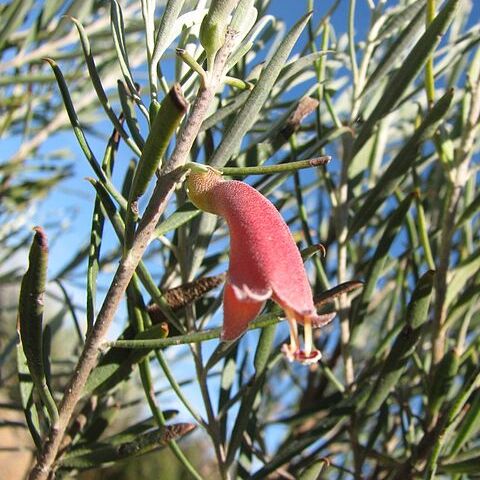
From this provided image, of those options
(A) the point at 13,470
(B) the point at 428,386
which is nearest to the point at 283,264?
(B) the point at 428,386

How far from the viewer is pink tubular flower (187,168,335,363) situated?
1.16 ft

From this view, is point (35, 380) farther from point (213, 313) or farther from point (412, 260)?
point (412, 260)

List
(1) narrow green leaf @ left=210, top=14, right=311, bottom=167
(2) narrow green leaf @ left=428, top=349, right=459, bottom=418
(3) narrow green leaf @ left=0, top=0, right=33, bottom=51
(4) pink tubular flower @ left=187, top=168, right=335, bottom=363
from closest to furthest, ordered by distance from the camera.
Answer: (4) pink tubular flower @ left=187, top=168, right=335, bottom=363 → (1) narrow green leaf @ left=210, top=14, right=311, bottom=167 → (2) narrow green leaf @ left=428, top=349, right=459, bottom=418 → (3) narrow green leaf @ left=0, top=0, right=33, bottom=51

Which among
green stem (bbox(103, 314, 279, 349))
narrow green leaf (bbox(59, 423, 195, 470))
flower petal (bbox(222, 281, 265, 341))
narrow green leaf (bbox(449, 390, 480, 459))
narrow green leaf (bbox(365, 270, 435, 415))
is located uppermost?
flower petal (bbox(222, 281, 265, 341))

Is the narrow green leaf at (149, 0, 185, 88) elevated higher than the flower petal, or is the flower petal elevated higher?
the narrow green leaf at (149, 0, 185, 88)

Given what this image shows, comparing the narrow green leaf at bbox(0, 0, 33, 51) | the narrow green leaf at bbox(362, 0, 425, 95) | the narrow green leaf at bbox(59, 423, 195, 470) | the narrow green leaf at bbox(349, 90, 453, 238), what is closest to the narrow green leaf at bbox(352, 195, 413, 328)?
the narrow green leaf at bbox(349, 90, 453, 238)

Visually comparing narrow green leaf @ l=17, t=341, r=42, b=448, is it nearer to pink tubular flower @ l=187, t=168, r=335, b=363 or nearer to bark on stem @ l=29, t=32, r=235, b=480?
bark on stem @ l=29, t=32, r=235, b=480

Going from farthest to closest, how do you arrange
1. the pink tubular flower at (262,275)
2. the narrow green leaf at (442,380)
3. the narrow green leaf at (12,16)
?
the narrow green leaf at (12,16), the narrow green leaf at (442,380), the pink tubular flower at (262,275)

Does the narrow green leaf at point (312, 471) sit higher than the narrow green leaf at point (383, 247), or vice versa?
the narrow green leaf at point (383, 247)

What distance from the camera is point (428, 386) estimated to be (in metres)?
0.64

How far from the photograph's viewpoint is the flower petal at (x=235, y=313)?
36 centimetres

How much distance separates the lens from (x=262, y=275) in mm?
355

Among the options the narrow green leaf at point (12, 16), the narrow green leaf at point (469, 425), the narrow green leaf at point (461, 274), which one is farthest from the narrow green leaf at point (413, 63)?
the narrow green leaf at point (12, 16)

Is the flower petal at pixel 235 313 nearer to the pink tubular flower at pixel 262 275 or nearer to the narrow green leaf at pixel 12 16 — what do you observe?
the pink tubular flower at pixel 262 275
